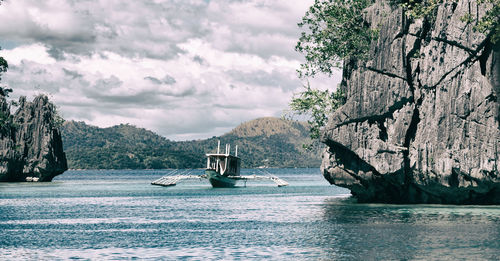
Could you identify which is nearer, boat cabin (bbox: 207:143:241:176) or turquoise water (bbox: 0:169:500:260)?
turquoise water (bbox: 0:169:500:260)

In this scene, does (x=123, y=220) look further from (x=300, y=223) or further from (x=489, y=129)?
(x=489, y=129)

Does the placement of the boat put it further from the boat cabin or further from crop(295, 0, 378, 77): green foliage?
crop(295, 0, 378, 77): green foliage

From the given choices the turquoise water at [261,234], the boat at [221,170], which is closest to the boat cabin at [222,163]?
the boat at [221,170]

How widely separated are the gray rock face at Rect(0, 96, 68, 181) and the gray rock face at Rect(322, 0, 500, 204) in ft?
315

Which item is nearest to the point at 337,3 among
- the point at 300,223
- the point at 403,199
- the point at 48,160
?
the point at 403,199

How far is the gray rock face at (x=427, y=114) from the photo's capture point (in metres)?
42.2

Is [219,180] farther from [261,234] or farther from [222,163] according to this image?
[261,234]

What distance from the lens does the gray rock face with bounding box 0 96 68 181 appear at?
126562 mm

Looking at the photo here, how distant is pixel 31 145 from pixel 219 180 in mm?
53507

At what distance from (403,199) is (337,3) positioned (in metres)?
20.1

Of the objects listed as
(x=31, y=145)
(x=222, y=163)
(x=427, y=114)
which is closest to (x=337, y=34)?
(x=427, y=114)

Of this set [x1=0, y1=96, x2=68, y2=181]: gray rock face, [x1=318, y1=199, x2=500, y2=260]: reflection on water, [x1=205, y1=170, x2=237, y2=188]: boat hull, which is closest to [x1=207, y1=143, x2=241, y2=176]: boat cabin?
[x1=205, y1=170, x2=237, y2=188]: boat hull

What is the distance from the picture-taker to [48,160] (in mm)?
130500

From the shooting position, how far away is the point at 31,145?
133375 mm
